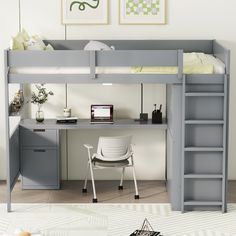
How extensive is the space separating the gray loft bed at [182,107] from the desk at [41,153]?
0.45m

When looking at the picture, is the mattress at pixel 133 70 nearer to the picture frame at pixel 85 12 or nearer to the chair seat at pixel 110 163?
the chair seat at pixel 110 163

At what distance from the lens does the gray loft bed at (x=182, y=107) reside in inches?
241

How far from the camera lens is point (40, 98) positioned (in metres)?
7.17

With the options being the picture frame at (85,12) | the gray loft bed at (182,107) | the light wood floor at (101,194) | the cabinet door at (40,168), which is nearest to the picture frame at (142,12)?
the picture frame at (85,12)

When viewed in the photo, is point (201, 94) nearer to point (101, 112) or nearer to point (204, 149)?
point (204, 149)

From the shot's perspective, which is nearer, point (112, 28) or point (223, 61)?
point (223, 61)

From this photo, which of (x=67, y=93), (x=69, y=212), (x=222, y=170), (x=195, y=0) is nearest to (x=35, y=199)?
(x=69, y=212)

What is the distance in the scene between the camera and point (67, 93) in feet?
24.0

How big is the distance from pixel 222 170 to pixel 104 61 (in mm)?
1411

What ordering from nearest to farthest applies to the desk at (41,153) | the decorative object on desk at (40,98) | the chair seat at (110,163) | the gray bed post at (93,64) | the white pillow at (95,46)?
the gray bed post at (93,64), the chair seat at (110,163), the white pillow at (95,46), the desk at (41,153), the decorative object on desk at (40,98)

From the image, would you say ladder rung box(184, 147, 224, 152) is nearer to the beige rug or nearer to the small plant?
the beige rug

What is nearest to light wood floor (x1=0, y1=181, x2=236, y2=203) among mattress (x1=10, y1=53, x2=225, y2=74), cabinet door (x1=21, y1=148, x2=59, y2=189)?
cabinet door (x1=21, y1=148, x2=59, y2=189)

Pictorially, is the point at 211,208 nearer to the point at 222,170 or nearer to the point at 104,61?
the point at 222,170

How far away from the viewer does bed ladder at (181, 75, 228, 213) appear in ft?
20.4
